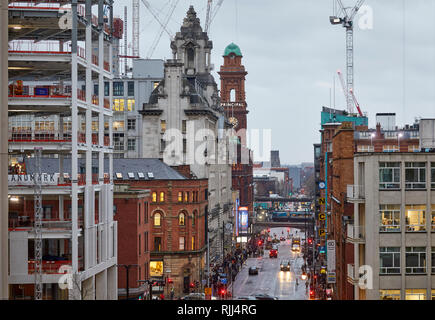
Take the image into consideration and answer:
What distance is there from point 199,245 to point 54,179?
48.0 meters

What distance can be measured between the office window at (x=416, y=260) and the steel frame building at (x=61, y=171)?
2502cm

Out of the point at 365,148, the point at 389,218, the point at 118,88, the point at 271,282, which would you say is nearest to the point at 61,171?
the point at 389,218

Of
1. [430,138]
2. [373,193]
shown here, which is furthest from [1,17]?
[430,138]

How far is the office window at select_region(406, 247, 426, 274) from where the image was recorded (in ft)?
157

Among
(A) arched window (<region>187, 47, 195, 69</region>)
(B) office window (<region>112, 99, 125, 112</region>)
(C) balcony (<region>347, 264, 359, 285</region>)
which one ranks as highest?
(A) arched window (<region>187, 47, 195, 69</region>)

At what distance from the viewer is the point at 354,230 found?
51719 millimetres

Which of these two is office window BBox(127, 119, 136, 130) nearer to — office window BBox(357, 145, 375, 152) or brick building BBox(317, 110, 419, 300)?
brick building BBox(317, 110, 419, 300)

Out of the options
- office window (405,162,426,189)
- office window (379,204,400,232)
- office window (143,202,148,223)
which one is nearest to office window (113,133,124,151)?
office window (143,202,148,223)

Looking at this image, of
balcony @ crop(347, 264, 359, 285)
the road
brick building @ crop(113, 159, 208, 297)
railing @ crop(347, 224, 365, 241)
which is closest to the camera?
railing @ crop(347, 224, 365, 241)

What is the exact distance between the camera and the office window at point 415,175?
48281 millimetres

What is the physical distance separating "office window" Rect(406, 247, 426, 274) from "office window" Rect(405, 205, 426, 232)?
1.54 metres

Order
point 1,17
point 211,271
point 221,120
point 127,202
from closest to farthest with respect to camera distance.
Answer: point 1,17 → point 127,202 → point 211,271 → point 221,120

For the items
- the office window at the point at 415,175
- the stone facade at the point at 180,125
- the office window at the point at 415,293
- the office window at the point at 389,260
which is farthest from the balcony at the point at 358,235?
the stone facade at the point at 180,125
